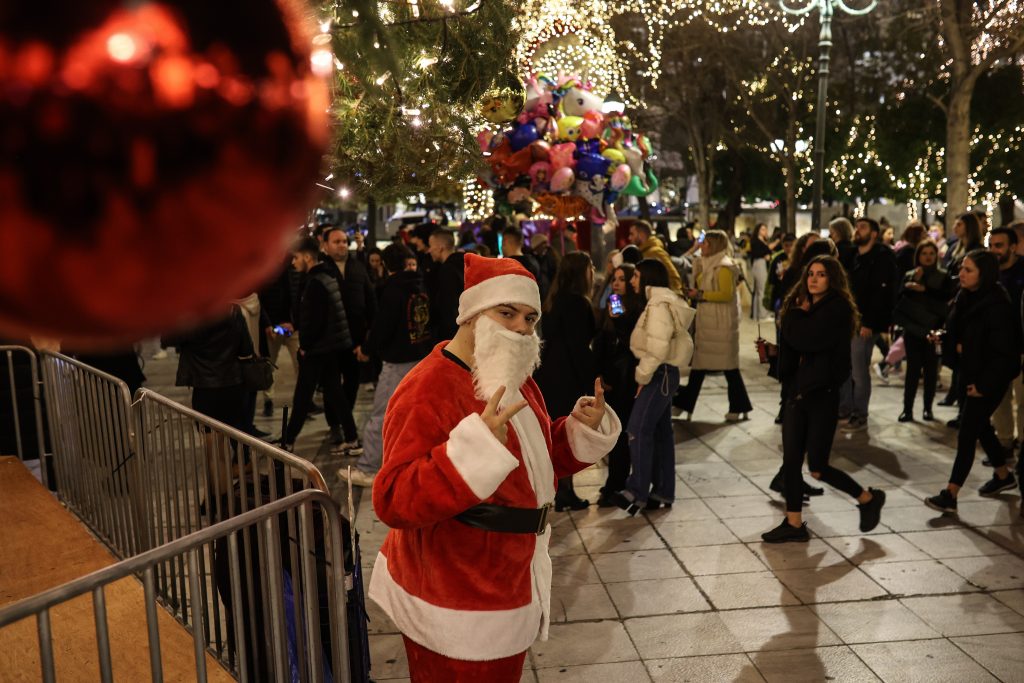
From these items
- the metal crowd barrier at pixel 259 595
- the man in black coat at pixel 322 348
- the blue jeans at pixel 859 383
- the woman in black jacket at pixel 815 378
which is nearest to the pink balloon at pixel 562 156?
the man in black coat at pixel 322 348

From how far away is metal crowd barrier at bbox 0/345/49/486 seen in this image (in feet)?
17.3

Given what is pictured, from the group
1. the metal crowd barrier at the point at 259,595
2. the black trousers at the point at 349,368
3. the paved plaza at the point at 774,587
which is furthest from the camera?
the black trousers at the point at 349,368

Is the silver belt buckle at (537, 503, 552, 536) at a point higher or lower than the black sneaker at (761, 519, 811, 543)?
higher

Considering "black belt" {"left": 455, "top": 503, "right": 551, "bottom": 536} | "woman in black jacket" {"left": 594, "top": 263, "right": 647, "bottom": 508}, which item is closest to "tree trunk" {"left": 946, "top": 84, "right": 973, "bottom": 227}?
"woman in black jacket" {"left": 594, "top": 263, "right": 647, "bottom": 508}

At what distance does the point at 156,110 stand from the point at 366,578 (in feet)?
17.5

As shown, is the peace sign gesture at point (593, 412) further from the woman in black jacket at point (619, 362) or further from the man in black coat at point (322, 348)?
the man in black coat at point (322, 348)

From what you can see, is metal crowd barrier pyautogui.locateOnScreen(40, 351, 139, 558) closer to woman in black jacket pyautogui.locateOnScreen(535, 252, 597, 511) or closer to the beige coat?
woman in black jacket pyautogui.locateOnScreen(535, 252, 597, 511)

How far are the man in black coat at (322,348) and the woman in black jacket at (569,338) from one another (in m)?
2.54

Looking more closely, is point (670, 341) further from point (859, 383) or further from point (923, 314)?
point (923, 314)

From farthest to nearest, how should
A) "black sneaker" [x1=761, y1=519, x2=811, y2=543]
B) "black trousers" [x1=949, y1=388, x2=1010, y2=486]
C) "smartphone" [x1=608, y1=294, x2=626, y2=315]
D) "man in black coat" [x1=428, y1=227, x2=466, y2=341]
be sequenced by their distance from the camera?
"man in black coat" [x1=428, y1=227, x2=466, y2=341], "smartphone" [x1=608, y1=294, x2=626, y2=315], "black trousers" [x1=949, y1=388, x2=1010, y2=486], "black sneaker" [x1=761, y1=519, x2=811, y2=543]

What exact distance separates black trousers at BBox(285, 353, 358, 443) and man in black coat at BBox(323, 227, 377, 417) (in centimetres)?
49

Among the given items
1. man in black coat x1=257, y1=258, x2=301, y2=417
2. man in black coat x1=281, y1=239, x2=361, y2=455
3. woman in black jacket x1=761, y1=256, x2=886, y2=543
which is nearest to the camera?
woman in black jacket x1=761, y1=256, x2=886, y2=543

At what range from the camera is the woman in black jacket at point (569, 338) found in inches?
258

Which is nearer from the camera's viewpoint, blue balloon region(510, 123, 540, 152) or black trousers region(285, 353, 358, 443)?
black trousers region(285, 353, 358, 443)
